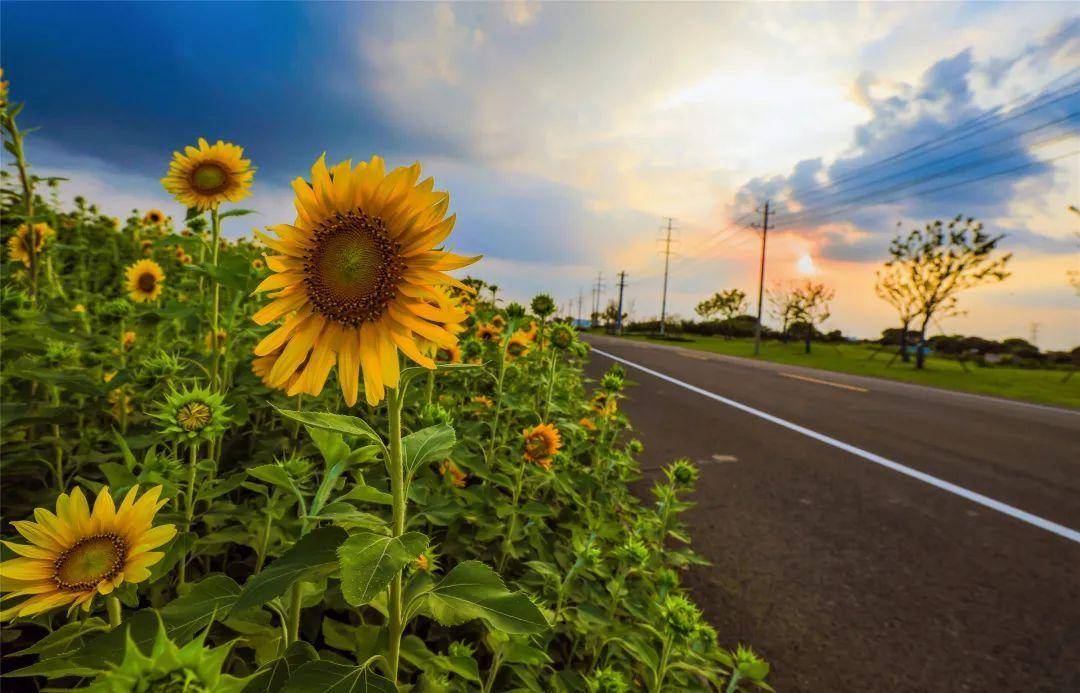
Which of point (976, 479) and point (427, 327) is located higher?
point (427, 327)

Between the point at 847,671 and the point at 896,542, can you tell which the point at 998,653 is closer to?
the point at 847,671

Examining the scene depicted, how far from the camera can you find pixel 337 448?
41.7 inches

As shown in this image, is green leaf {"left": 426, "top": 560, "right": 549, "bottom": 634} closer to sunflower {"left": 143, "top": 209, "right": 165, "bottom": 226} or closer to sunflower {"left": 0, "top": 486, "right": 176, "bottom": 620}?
sunflower {"left": 0, "top": 486, "right": 176, "bottom": 620}

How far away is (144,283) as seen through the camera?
331 centimetres

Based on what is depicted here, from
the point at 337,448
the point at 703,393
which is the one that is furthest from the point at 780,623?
the point at 703,393

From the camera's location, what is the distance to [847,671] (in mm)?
2203

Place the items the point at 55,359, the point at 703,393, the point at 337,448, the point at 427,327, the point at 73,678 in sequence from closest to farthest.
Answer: the point at 427,327 → the point at 337,448 → the point at 73,678 → the point at 55,359 → the point at 703,393

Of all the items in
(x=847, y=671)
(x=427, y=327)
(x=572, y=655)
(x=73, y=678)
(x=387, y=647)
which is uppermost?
(x=427, y=327)

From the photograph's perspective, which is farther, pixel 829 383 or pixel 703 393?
pixel 829 383

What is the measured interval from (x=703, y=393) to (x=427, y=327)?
9.48 m

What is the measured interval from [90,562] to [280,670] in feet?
1.30

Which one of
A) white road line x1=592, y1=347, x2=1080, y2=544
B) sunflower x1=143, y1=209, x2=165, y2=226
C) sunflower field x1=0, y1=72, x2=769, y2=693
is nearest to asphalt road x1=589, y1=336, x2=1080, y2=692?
white road line x1=592, y1=347, x2=1080, y2=544

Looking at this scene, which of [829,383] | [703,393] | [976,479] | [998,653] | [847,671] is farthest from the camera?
[829,383]

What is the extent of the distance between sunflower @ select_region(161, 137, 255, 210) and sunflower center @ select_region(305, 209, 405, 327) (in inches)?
56.4
